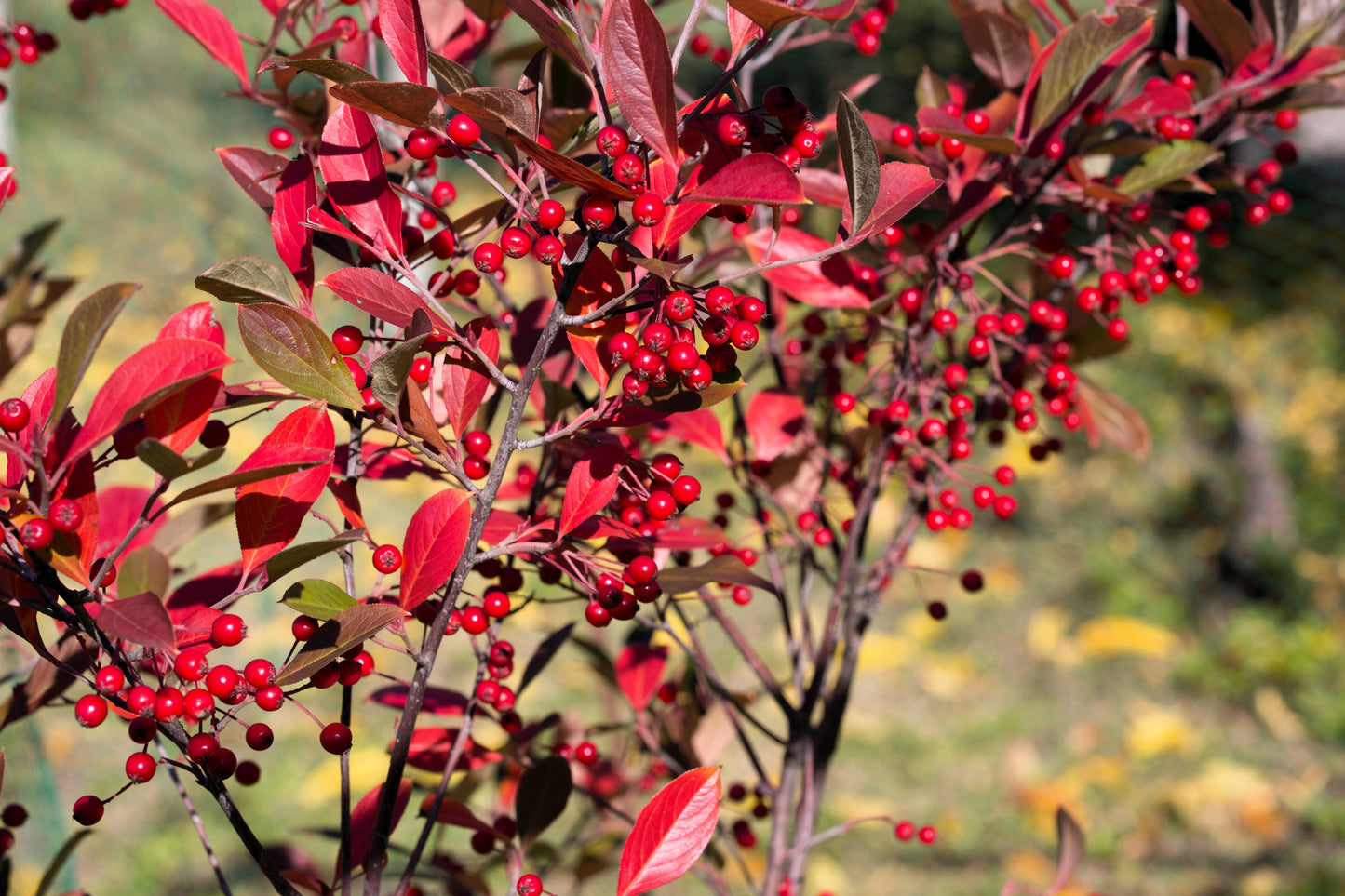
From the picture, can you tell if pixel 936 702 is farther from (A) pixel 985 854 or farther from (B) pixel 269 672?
(B) pixel 269 672

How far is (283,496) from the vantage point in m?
0.57

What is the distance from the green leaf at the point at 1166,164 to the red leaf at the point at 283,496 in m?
0.63

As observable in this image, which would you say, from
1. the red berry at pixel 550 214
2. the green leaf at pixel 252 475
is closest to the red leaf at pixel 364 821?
the green leaf at pixel 252 475

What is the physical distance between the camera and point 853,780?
2.41 metres

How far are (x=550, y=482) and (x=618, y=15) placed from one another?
0.41 m

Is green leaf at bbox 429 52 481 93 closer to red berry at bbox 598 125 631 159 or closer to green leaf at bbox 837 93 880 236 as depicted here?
red berry at bbox 598 125 631 159

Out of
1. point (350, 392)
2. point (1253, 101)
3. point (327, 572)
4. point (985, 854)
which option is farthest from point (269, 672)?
point (327, 572)

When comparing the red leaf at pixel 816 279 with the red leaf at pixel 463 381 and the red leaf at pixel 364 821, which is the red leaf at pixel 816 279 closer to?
the red leaf at pixel 463 381

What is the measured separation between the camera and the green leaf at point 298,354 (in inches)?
19.7

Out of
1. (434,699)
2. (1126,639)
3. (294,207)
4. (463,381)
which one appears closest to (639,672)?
(434,699)

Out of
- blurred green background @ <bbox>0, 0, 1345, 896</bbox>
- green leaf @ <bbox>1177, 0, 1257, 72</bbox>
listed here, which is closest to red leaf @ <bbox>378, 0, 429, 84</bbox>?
green leaf @ <bbox>1177, 0, 1257, 72</bbox>

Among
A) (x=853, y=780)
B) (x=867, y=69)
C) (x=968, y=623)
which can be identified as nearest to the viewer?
(x=853, y=780)

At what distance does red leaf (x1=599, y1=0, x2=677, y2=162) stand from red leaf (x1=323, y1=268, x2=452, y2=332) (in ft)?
0.48

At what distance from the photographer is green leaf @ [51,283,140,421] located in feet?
1.49
